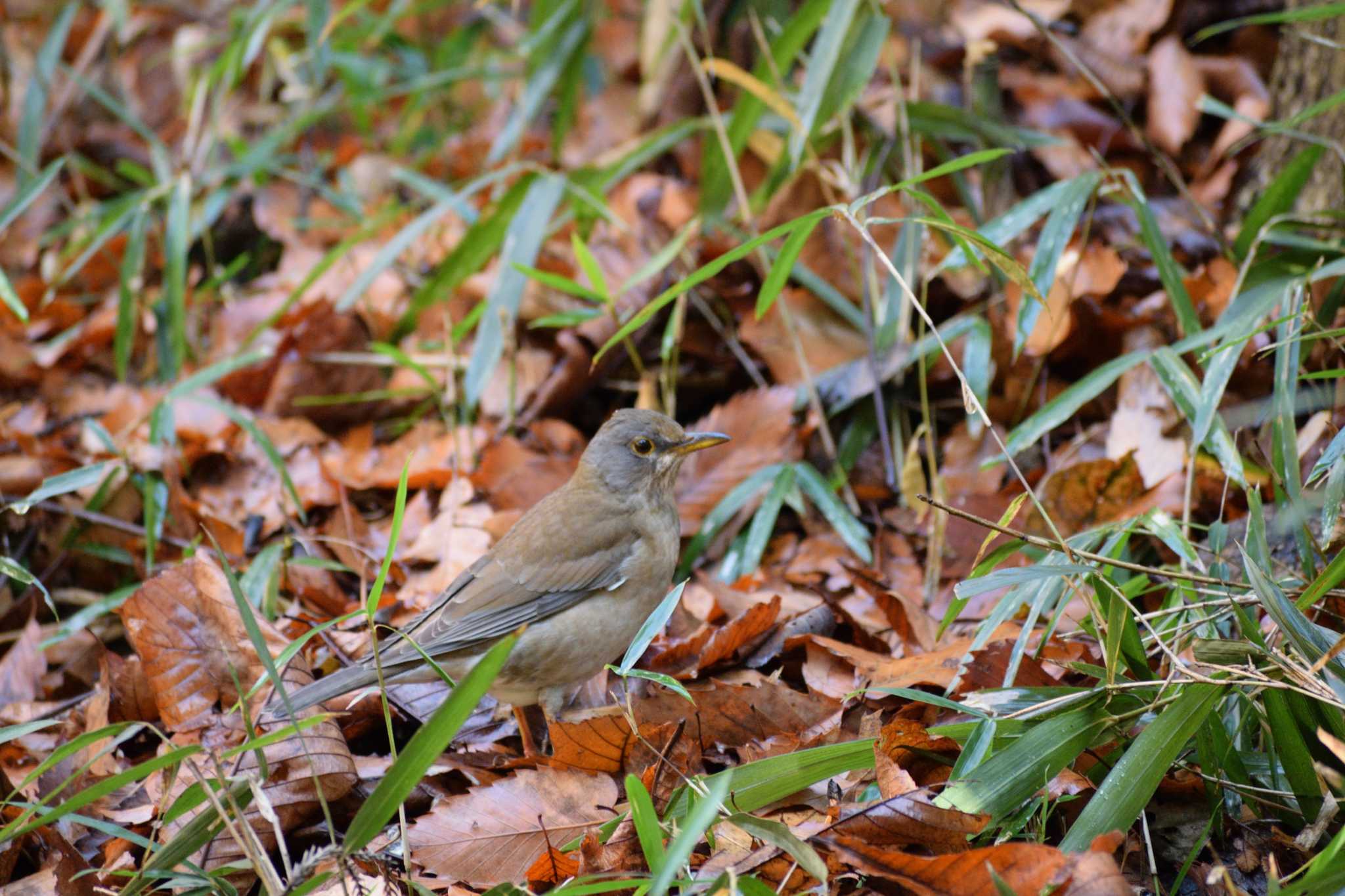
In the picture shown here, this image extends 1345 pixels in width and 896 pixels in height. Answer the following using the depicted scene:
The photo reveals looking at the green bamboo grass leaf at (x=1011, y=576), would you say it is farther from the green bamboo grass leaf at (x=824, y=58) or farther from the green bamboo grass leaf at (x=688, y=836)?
the green bamboo grass leaf at (x=824, y=58)

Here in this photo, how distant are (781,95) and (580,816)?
3028 millimetres

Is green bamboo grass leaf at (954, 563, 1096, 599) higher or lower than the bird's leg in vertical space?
higher

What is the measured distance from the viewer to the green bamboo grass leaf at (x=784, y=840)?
2.34 meters

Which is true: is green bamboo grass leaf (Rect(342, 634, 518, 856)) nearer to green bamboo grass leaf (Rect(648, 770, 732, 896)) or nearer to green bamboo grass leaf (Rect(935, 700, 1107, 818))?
green bamboo grass leaf (Rect(648, 770, 732, 896))

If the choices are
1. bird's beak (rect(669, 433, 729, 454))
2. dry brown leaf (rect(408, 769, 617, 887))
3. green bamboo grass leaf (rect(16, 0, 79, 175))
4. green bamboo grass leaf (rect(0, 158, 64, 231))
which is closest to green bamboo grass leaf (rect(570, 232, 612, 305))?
bird's beak (rect(669, 433, 729, 454))

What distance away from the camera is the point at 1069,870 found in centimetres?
232

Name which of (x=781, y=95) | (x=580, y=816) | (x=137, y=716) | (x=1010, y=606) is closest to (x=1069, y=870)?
(x=1010, y=606)

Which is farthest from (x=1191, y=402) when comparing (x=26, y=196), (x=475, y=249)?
(x=26, y=196)

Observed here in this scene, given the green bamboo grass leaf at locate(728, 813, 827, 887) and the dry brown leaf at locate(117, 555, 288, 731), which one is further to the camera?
the dry brown leaf at locate(117, 555, 288, 731)

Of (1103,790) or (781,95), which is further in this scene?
(781,95)

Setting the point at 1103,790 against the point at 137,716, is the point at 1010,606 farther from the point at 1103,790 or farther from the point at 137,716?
the point at 137,716

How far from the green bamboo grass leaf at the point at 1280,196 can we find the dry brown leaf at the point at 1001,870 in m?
2.65

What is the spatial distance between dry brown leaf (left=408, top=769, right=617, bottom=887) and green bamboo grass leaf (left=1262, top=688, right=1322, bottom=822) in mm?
1579

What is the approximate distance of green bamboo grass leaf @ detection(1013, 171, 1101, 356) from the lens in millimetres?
3842
